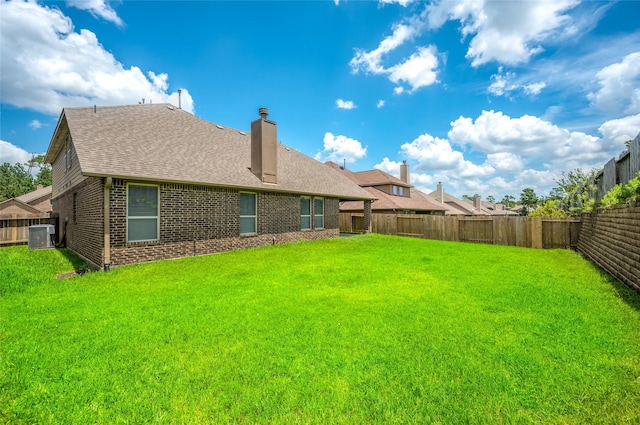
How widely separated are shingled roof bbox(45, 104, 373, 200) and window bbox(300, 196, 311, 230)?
0.65 meters

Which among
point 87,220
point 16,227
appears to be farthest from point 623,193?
point 16,227

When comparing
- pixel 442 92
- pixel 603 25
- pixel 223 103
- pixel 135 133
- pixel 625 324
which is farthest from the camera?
pixel 442 92

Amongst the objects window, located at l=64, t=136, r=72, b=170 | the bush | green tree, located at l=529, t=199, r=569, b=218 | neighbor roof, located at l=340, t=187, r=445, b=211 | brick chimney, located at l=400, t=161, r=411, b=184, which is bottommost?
green tree, located at l=529, t=199, r=569, b=218

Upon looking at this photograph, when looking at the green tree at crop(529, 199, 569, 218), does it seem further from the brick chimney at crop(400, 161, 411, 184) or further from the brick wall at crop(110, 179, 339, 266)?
the brick chimney at crop(400, 161, 411, 184)

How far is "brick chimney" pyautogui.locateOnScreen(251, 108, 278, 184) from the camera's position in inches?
507

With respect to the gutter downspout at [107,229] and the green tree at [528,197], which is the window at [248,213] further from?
the green tree at [528,197]

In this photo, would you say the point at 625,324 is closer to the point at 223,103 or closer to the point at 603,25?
the point at 603,25

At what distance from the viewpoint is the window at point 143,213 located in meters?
8.61

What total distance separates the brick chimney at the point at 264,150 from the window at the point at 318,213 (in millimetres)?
3486

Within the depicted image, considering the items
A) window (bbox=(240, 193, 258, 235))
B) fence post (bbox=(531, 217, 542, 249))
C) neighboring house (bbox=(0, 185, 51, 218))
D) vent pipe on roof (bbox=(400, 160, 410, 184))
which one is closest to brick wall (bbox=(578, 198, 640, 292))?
fence post (bbox=(531, 217, 542, 249))

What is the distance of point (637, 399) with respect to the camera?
8.18 feet

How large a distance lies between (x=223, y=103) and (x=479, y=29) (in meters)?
13.7

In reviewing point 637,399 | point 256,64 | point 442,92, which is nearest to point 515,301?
point 637,399

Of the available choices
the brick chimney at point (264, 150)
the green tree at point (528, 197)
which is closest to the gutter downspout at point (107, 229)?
the brick chimney at point (264, 150)
